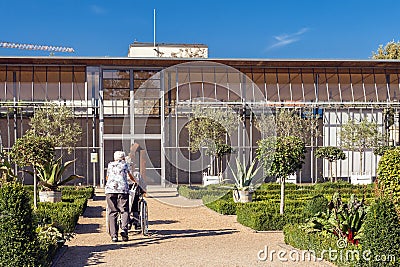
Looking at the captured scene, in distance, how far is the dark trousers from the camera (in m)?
8.98

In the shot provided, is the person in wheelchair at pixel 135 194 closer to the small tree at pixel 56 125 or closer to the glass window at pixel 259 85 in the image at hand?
the small tree at pixel 56 125

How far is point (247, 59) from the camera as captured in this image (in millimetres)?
24406

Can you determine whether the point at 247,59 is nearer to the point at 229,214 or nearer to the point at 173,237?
the point at 229,214

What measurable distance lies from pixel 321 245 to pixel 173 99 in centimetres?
1746

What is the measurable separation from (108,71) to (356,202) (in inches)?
702

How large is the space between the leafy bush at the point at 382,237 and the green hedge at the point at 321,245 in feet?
1.10

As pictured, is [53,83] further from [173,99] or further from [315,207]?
[315,207]

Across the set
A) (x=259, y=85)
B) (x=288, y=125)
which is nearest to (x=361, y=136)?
(x=288, y=125)

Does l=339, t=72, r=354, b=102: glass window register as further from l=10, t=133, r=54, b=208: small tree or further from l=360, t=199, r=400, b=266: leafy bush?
l=360, t=199, r=400, b=266: leafy bush

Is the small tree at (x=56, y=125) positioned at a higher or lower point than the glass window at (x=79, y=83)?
lower

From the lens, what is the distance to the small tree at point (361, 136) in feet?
74.4

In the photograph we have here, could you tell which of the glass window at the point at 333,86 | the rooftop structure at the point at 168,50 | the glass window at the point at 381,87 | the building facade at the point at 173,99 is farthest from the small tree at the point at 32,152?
the rooftop structure at the point at 168,50

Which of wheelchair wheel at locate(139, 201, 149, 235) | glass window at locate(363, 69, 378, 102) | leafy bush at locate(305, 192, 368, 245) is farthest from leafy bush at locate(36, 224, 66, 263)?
glass window at locate(363, 69, 378, 102)

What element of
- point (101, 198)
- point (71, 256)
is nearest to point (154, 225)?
point (71, 256)
